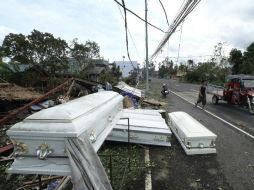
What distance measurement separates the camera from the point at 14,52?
3800 cm

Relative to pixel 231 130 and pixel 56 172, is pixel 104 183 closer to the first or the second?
pixel 56 172

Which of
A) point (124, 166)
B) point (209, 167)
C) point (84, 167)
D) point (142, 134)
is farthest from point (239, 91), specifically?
point (84, 167)

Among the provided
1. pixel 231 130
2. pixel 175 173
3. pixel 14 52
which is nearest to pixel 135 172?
pixel 175 173

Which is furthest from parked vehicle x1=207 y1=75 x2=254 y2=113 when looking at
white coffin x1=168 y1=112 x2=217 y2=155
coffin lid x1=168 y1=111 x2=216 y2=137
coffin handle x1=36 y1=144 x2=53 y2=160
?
coffin handle x1=36 y1=144 x2=53 y2=160

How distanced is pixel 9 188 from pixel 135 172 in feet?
9.92

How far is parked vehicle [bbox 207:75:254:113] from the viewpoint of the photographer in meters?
16.6

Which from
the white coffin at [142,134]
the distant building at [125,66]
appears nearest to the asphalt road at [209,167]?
the white coffin at [142,134]

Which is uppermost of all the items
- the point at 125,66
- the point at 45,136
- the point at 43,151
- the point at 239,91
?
the point at 45,136

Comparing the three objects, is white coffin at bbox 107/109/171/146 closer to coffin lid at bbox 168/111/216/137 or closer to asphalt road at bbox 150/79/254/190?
asphalt road at bbox 150/79/254/190

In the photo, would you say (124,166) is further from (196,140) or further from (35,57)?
(35,57)

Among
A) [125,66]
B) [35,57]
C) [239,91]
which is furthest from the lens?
[125,66]

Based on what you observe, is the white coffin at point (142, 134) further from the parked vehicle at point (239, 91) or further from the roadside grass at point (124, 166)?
the parked vehicle at point (239, 91)

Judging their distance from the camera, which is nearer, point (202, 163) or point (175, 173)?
point (175, 173)

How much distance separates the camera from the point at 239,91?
17734 millimetres
